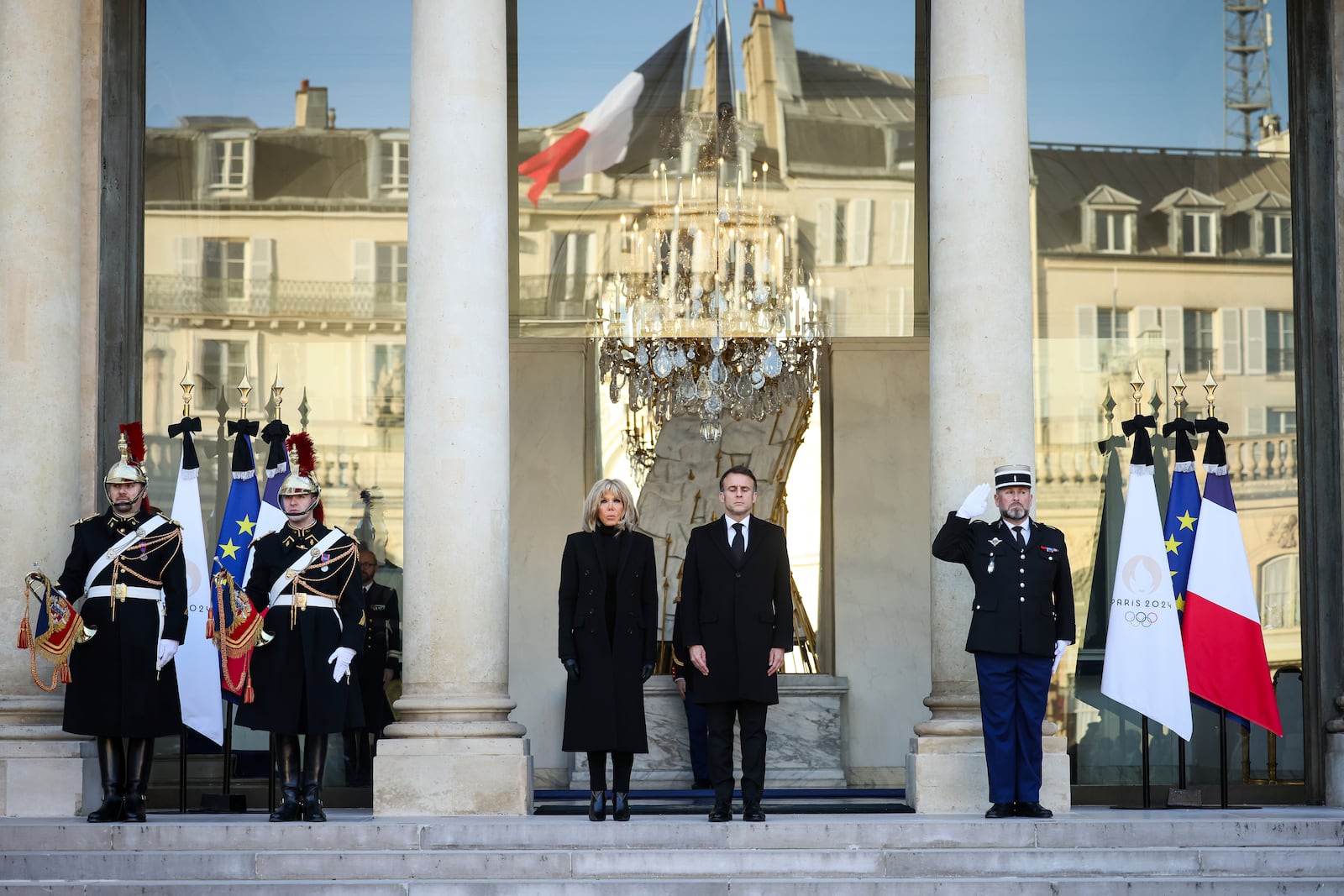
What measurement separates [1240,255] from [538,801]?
6747mm

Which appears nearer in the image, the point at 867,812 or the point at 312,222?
the point at 867,812

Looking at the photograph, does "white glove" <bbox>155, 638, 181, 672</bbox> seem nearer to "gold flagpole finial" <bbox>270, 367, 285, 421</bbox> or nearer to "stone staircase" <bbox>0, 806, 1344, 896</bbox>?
"stone staircase" <bbox>0, 806, 1344, 896</bbox>

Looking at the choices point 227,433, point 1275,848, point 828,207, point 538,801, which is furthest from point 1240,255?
point 227,433

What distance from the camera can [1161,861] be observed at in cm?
892

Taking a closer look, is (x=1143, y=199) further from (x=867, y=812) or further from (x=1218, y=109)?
(x=867, y=812)

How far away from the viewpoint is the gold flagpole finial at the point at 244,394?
13.0m

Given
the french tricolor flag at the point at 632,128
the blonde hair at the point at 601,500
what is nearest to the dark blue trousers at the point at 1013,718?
the blonde hair at the point at 601,500

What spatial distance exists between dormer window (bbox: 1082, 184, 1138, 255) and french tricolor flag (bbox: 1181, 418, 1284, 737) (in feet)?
9.95

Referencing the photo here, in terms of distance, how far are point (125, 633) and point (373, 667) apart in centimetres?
225

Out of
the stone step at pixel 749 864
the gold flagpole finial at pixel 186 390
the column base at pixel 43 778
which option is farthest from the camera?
the gold flagpole finial at pixel 186 390

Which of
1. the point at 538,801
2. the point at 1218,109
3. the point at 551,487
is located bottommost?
the point at 538,801

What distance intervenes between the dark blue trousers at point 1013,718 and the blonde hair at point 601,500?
2182 millimetres

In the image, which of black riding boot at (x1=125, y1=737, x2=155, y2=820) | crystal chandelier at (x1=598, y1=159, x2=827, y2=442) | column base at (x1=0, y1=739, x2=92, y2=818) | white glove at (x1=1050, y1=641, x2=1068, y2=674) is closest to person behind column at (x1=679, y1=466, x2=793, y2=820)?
white glove at (x1=1050, y1=641, x2=1068, y2=674)

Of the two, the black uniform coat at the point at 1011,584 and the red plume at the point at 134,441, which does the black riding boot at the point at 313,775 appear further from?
the black uniform coat at the point at 1011,584
